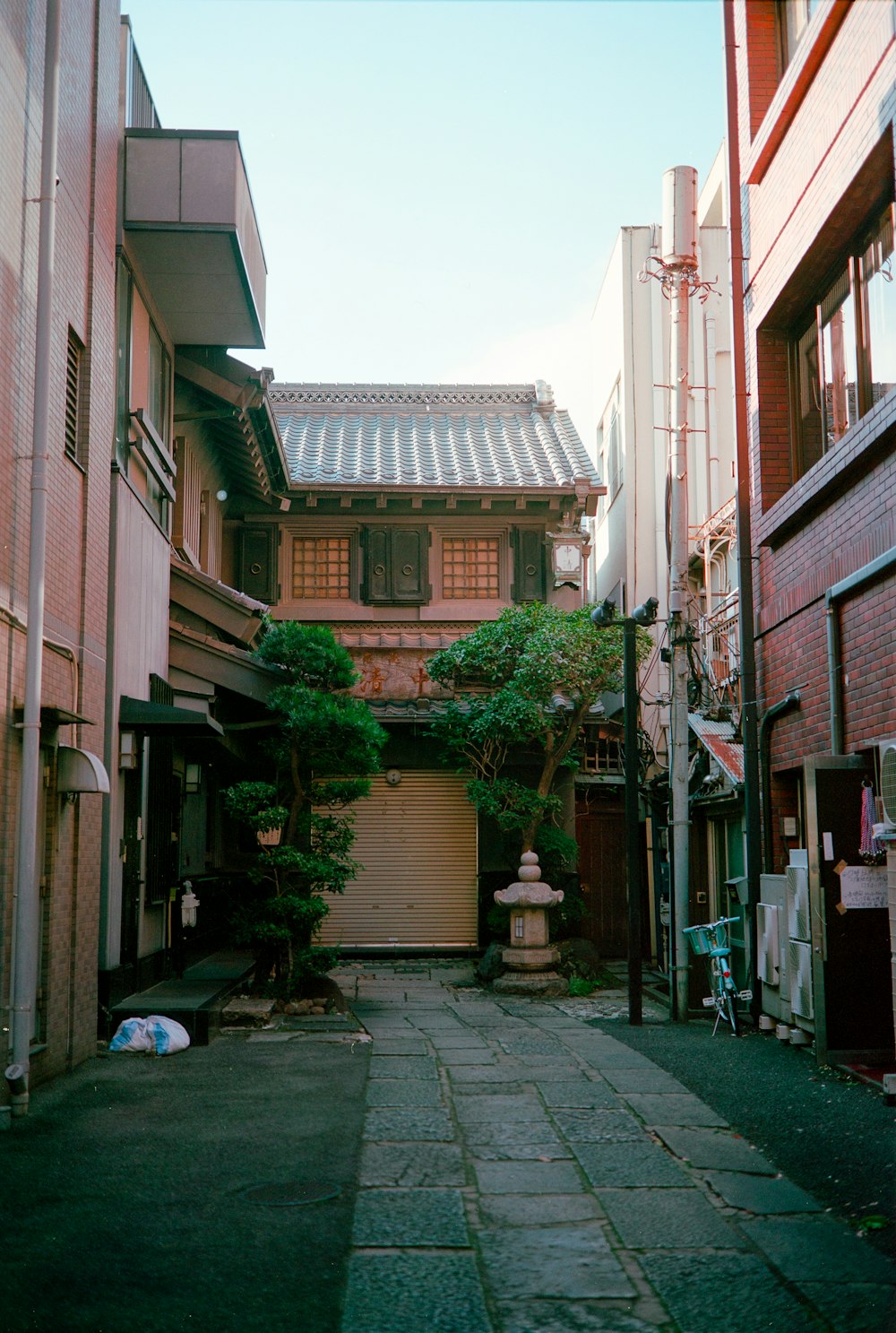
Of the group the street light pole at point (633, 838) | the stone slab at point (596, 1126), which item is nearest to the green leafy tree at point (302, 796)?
the street light pole at point (633, 838)

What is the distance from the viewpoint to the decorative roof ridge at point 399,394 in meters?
25.2

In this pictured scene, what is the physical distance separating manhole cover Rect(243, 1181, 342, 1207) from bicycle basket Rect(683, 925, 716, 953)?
6575 mm

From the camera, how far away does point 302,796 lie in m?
13.7

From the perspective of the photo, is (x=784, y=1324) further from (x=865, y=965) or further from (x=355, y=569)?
(x=355, y=569)

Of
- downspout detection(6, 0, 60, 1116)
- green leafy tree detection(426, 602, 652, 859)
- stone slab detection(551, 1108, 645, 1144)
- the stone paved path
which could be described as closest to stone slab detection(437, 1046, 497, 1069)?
the stone paved path

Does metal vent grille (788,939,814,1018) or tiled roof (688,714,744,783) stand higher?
tiled roof (688,714,744,783)

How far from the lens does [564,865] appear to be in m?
17.3

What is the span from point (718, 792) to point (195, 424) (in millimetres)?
8384

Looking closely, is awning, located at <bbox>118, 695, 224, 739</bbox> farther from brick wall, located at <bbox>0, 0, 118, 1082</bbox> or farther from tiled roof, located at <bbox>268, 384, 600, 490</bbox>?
tiled roof, located at <bbox>268, 384, 600, 490</bbox>

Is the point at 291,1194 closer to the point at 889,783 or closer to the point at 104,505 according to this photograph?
the point at 889,783

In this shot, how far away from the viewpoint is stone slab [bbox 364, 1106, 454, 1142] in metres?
7.66

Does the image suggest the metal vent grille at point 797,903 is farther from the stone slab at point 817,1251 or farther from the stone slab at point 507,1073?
the stone slab at point 817,1251

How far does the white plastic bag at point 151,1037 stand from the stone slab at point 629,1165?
4.49 meters

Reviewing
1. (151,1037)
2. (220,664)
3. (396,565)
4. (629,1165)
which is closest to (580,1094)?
(629,1165)
